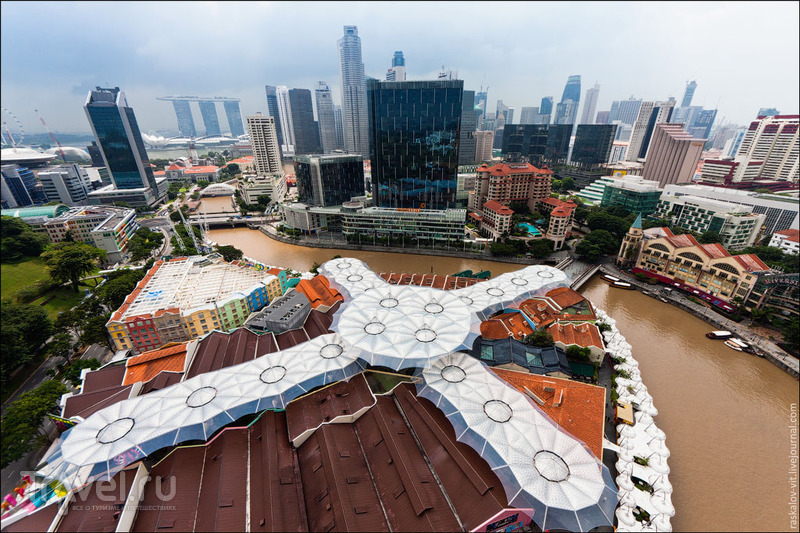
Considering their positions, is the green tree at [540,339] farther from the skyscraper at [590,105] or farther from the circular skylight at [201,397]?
the skyscraper at [590,105]

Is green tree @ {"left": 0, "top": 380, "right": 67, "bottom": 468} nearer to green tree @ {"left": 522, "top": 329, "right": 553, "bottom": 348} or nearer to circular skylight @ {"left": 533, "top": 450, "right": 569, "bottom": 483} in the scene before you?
circular skylight @ {"left": 533, "top": 450, "right": 569, "bottom": 483}

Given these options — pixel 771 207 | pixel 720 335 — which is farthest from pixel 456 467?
pixel 771 207

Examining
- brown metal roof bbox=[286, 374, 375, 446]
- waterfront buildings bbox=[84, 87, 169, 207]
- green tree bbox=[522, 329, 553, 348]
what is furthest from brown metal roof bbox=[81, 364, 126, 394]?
waterfront buildings bbox=[84, 87, 169, 207]

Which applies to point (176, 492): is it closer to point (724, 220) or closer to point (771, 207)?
point (724, 220)

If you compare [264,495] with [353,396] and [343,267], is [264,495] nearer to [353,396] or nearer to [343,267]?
[353,396]

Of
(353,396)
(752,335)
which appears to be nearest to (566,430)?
(353,396)

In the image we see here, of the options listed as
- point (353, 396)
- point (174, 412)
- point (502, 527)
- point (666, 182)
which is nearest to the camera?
point (502, 527)

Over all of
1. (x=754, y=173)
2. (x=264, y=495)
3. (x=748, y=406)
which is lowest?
(x=748, y=406)
